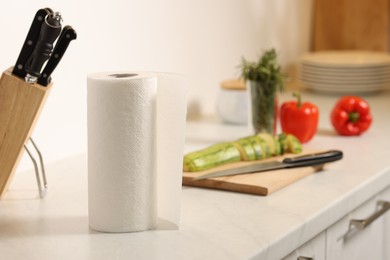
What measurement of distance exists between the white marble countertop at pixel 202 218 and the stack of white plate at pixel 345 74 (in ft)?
2.48

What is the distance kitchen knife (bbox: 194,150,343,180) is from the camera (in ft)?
5.07

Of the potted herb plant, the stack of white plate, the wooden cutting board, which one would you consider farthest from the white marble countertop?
the stack of white plate

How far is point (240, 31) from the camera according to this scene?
2.45m

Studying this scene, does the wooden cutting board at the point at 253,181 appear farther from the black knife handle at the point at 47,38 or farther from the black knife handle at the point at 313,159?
the black knife handle at the point at 47,38

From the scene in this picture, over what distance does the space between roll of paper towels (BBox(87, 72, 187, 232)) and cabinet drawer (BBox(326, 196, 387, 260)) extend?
0.37 m

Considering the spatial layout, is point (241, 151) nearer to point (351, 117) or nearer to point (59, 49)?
point (351, 117)

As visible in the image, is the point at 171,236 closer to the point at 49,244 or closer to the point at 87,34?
the point at 49,244

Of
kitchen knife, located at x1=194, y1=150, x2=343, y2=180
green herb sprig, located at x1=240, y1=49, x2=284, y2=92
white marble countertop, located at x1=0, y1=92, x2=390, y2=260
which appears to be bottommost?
white marble countertop, located at x1=0, y1=92, x2=390, y2=260

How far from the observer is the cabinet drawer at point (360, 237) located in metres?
1.48

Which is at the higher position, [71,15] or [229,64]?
[71,15]

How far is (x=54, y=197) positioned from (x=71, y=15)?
0.46m

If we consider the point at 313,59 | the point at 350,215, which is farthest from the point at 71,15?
the point at 313,59

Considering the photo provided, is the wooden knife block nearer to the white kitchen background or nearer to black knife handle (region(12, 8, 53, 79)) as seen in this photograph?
black knife handle (region(12, 8, 53, 79))

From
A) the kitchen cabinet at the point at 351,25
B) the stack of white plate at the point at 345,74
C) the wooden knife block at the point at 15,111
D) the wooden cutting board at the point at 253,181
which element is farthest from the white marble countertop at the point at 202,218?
the kitchen cabinet at the point at 351,25
